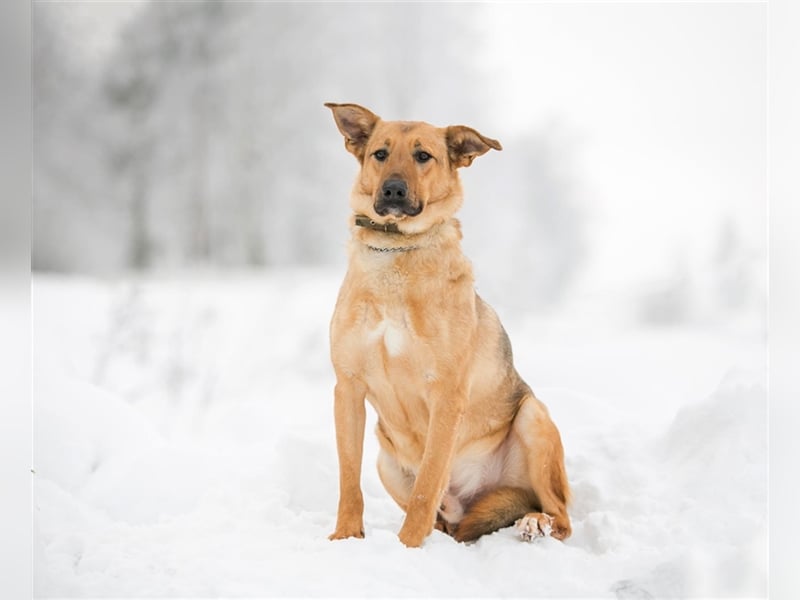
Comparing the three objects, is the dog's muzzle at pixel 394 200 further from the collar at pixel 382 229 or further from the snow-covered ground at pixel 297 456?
the snow-covered ground at pixel 297 456

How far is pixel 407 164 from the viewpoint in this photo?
2.56 meters

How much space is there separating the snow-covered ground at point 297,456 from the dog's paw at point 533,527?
0.09 feet

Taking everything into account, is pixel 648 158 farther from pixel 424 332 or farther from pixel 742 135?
pixel 424 332

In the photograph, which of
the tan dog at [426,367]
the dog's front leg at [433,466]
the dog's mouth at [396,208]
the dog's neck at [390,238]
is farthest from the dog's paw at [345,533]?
the dog's mouth at [396,208]

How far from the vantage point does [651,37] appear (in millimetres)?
3373

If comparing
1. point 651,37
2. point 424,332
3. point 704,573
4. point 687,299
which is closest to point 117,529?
point 424,332

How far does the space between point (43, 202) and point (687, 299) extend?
9.16 ft

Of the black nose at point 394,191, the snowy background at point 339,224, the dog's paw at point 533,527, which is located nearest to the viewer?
the black nose at point 394,191

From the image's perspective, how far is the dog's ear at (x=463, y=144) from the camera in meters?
2.65

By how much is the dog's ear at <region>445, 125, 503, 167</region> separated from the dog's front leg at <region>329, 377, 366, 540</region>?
83 cm

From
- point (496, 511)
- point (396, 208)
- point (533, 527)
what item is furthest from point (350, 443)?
Answer: point (396, 208)

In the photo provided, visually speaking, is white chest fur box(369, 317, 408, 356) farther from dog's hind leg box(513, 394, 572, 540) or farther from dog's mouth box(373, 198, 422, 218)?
dog's hind leg box(513, 394, 572, 540)

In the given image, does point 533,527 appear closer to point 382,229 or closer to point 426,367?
point 426,367

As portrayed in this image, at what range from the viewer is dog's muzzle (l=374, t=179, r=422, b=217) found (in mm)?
2508
